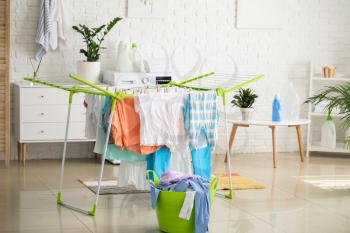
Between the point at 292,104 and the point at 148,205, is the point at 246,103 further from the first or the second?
the point at 148,205

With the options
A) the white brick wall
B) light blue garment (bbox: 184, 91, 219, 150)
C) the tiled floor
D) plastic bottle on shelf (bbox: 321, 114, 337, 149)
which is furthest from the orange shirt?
plastic bottle on shelf (bbox: 321, 114, 337, 149)

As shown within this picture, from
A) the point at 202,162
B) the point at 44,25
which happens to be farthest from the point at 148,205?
the point at 44,25

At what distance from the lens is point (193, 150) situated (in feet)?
17.2

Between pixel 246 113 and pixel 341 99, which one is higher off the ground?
pixel 341 99

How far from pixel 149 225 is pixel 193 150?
80 centimetres

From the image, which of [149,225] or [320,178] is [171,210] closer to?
[149,225]

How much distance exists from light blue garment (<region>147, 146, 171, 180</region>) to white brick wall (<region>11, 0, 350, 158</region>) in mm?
2472

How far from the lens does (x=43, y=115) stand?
6.89 m

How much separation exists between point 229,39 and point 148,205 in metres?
3.21

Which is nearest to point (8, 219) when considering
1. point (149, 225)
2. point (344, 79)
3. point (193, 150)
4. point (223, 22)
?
point (149, 225)

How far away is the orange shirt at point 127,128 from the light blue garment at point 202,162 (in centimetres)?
39

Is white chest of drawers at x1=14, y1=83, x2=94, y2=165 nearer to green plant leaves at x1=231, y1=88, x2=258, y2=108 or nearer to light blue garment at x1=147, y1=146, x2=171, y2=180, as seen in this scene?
green plant leaves at x1=231, y1=88, x2=258, y2=108

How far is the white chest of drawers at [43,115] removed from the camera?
22.4 ft

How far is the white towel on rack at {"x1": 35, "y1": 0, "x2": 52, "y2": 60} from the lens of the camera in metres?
7.05
